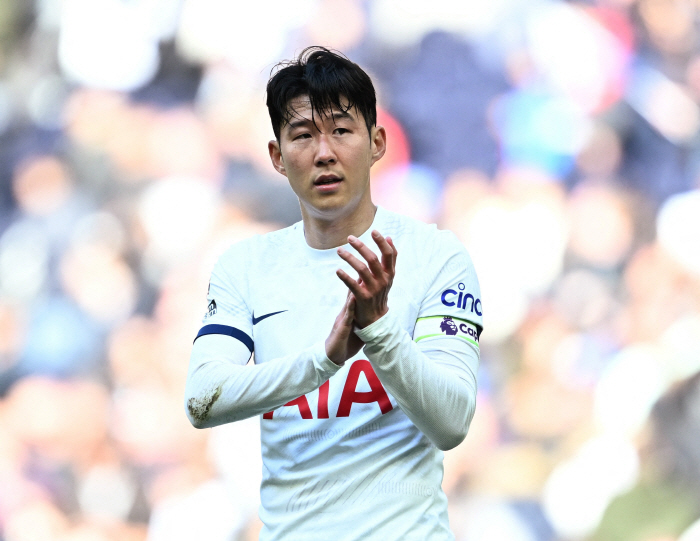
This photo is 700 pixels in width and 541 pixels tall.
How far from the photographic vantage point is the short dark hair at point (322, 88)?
5.76 ft

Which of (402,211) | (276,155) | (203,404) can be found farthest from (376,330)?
(402,211)

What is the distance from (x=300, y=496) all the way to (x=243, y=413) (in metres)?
0.20

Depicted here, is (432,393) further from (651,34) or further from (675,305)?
(651,34)

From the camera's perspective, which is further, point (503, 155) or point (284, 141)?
point (503, 155)

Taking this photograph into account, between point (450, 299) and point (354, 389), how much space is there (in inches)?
10.2

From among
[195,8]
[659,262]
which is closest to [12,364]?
→ [195,8]

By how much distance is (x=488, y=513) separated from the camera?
3221 millimetres

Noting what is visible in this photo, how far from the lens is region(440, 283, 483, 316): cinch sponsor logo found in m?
1.68

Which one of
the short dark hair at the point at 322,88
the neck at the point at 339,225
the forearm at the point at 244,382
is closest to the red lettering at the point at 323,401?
the forearm at the point at 244,382

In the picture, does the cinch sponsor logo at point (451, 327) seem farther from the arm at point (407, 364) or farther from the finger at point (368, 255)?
the finger at point (368, 255)

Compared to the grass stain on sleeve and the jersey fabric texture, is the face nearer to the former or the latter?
the jersey fabric texture

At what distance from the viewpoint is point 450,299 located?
1.68 m

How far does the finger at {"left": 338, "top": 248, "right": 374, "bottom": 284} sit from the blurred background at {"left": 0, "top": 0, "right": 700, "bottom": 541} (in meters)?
1.93

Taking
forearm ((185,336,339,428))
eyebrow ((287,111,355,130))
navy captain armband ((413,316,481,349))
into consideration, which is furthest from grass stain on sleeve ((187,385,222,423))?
eyebrow ((287,111,355,130))
